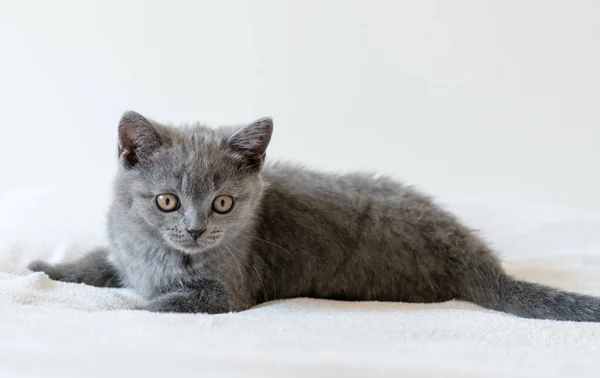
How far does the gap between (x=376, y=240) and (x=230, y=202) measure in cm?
44

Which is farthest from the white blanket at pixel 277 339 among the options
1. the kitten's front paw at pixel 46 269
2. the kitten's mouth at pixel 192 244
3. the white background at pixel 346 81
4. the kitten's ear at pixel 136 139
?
the white background at pixel 346 81

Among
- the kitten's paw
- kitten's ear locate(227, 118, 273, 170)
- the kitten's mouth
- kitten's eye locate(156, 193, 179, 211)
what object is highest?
kitten's ear locate(227, 118, 273, 170)

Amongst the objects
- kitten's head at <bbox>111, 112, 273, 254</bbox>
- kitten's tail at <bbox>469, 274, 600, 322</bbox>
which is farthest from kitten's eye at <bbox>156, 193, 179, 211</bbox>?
kitten's tail at <bbox>469, 274, 600, 322</bbox>

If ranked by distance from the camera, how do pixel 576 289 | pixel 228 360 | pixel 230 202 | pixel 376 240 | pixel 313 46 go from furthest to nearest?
pixel 313 46
pixel 576 289
pixel 376 240
pixel 230 202
pixel 228 360

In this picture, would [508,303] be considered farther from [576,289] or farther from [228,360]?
[228,360]

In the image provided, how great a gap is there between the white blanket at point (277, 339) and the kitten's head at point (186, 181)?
0.72 ft

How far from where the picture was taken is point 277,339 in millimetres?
1137

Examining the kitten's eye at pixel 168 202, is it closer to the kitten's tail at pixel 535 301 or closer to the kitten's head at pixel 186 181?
the kitten's head at pixel 186 181

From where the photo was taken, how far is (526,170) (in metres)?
2.67

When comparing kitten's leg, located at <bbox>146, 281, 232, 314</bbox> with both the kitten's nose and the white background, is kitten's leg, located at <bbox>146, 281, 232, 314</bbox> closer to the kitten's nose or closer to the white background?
the kitten's nose

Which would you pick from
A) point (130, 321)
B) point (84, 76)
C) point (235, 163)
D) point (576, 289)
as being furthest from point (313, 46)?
point (130, 321)

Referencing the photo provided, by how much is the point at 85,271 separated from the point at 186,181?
0.57 m

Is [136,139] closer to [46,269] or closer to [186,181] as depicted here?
[186,181]

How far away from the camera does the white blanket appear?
1.01 m
